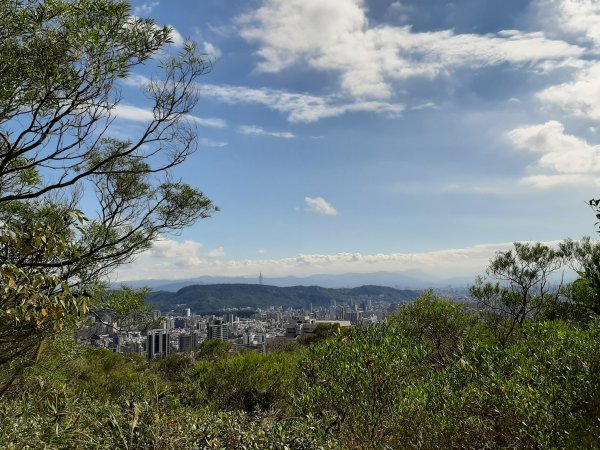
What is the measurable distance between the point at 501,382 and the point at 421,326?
21.7ft

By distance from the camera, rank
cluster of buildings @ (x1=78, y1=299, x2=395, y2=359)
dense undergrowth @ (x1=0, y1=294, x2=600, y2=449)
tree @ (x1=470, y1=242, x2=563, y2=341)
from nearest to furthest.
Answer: dense undergrowth @ (x1=0, y1=294, x2=600, y2=449), cluster of buildings @ (x1=78, y1=299, x2=395, y2=359), tree @ (x1=470, y1=242, x2=563, y2=341)

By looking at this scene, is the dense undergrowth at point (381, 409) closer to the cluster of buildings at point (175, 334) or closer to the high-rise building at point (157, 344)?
the cluster of buildings at point (175, 334)

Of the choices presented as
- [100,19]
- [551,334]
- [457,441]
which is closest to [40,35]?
[100,19]

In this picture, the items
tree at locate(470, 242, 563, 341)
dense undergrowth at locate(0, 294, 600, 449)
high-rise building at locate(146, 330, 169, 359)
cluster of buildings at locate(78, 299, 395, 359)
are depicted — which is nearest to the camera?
dense undergrowth at locate(0, 294, 600, 449)

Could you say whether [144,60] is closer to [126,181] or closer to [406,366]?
[126,181]

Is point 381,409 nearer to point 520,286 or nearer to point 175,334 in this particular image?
point 520,286

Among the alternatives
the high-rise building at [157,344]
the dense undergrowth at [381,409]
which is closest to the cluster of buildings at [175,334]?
the high-rise building at [157,344]

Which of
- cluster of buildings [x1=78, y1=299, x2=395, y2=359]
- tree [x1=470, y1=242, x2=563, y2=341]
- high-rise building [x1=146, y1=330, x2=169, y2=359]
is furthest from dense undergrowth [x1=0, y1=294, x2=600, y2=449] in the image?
high-rise building [x1=146, y1=330, x2=169, y2=359]

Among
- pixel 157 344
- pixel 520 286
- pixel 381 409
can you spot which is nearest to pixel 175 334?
pixel 157 344

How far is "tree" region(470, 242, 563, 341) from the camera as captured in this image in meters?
20.0

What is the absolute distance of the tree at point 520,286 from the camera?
2003cm

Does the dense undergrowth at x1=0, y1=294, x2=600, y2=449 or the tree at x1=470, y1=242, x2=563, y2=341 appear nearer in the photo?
the dense undergrowth at x1=0, y1=294, x2=600, y2=449

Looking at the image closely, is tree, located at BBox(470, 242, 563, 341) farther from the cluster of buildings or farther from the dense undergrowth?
the dense undergrowth

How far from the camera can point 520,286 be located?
22.0 meters
